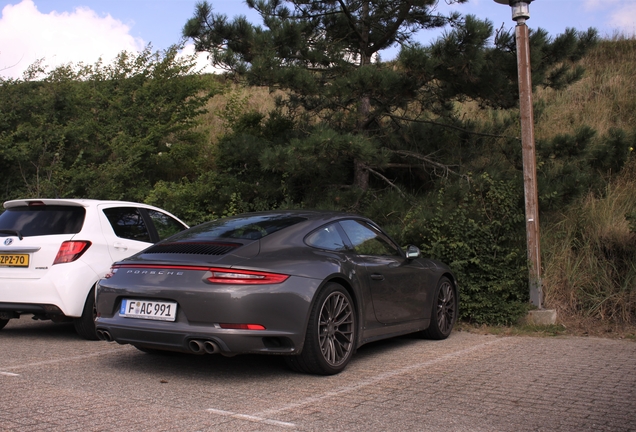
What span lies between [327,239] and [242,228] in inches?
30.4

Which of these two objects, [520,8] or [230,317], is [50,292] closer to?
[230,317]

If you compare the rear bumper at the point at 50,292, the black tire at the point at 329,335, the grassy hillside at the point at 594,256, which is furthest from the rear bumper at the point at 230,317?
the grassy hillside at the point at 594,256

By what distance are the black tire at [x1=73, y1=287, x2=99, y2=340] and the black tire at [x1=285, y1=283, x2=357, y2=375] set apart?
277 centimetres

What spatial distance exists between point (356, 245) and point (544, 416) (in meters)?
2.57

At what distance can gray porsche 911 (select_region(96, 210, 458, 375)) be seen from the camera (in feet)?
16.3

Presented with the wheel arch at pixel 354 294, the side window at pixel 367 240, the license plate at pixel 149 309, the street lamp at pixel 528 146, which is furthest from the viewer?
the street lamp at pixel 528 146

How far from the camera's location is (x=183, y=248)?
551 cm

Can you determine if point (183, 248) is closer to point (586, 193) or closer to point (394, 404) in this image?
point (394, 404)

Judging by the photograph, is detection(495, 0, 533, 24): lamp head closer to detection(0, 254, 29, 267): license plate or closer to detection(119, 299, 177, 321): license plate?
detection(119, 299, 177, 321): license plate

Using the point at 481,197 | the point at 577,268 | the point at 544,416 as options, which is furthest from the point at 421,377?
the point at 577,268

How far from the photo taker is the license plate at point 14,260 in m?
7.07

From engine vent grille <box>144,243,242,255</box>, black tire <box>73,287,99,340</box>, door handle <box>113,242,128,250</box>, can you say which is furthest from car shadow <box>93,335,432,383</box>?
door handle <box>113,242,128,250</box>

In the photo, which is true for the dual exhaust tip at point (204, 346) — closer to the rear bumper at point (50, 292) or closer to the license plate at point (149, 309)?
the license plate at point (149, 309)

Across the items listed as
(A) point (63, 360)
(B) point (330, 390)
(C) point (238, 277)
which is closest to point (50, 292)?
(A) point (63, 360)
